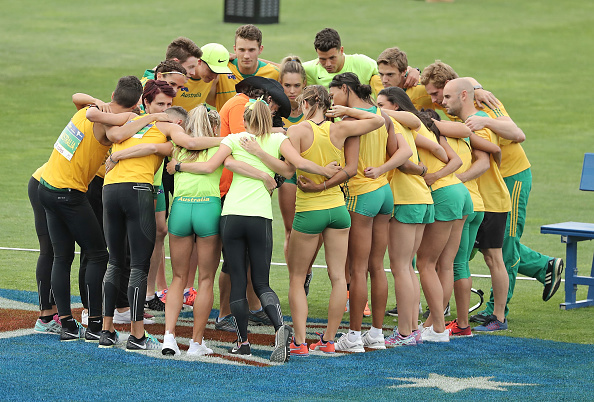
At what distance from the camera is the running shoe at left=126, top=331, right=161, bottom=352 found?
6.96 metres

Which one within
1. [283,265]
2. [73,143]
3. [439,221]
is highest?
[73,143]

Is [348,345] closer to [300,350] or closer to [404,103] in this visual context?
[300,350]

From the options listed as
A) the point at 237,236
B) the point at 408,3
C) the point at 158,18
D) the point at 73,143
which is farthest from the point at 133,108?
the point at 408,3

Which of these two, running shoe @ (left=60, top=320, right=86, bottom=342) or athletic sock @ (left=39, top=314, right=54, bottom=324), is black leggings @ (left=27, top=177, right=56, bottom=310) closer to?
athletic sock @ (left=39, top=314, right=54, bottom=324)

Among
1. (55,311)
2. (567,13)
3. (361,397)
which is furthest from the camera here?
(567,13)

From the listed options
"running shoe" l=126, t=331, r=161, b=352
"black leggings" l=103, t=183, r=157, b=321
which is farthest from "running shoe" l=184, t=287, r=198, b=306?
"black leggings" l=103, t=183, r=157, b=321

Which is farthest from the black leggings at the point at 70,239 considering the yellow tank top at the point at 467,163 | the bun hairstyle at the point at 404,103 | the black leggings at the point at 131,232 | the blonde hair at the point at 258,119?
the yellow tank top at the point at 467,163

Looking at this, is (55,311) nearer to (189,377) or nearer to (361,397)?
(189,377)

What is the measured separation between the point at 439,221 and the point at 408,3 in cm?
2973

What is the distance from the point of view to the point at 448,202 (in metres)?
7.86

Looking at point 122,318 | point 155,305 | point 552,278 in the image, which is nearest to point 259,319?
point 155,305

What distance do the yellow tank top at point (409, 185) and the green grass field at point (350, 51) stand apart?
1.95 m

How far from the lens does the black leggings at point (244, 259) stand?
22.5ft

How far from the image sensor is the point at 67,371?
6.39m
